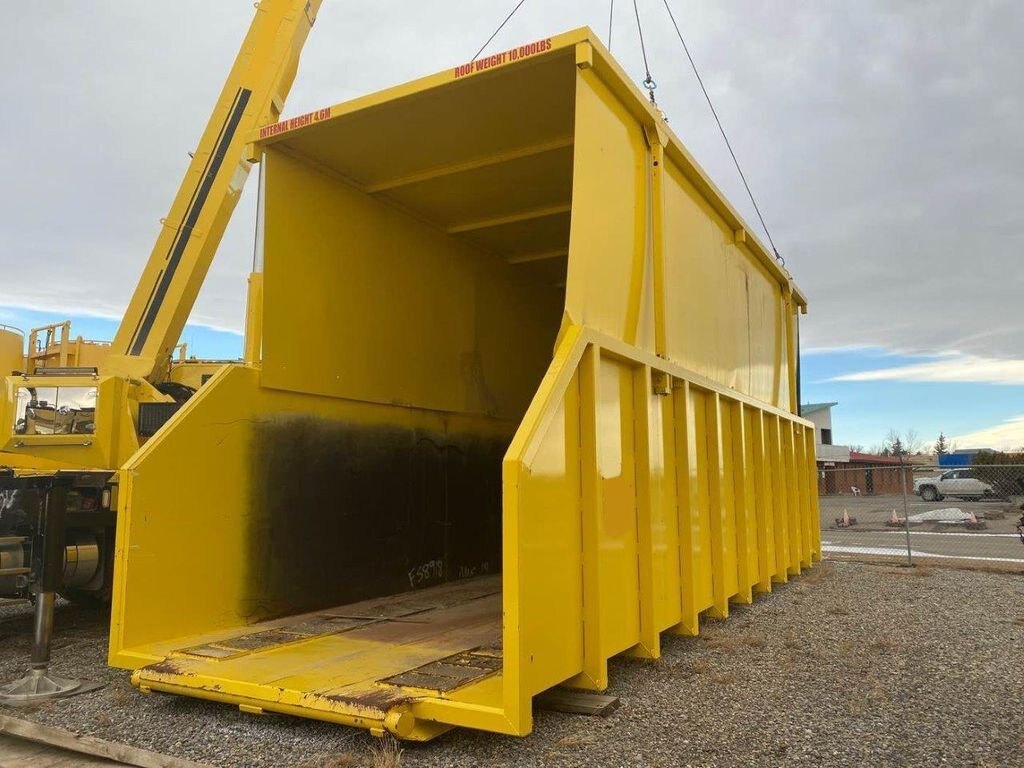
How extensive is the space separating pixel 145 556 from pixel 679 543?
3552mm

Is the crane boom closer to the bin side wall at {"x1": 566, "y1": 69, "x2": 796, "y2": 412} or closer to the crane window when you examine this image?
the crane window

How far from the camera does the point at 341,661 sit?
4449mm

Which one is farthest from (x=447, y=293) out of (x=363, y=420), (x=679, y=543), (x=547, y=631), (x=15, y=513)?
(x=547, y=631)

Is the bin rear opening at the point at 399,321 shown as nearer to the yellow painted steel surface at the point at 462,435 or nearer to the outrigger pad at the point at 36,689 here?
the yellow painted steel surface at the point at 462,435

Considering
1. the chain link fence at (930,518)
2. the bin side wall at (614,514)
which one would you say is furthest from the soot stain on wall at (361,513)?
the chain link fence at (930,518)

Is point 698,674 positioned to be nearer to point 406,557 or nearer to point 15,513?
point 406,557

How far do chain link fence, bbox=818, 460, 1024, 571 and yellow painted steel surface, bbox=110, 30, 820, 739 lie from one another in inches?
248

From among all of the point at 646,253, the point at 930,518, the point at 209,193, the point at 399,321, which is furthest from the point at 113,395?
the point at 930,518

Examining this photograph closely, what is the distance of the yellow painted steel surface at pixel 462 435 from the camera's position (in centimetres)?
400

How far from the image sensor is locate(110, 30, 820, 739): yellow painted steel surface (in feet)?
13.1

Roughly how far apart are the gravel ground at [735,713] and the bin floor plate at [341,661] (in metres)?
0.22

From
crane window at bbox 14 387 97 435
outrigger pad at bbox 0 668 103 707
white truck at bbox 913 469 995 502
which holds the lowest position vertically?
outrigger pad at bbox 0 668 103 707

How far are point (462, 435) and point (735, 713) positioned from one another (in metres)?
4.56

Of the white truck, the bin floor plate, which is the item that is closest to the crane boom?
the bin floor plate
